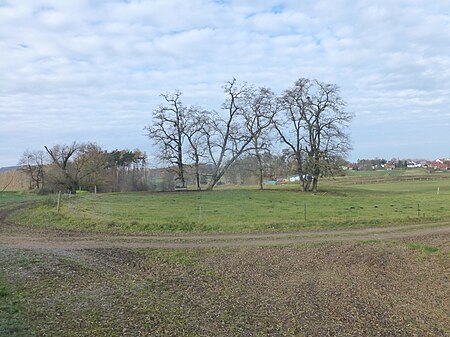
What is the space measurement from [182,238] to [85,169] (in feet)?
157

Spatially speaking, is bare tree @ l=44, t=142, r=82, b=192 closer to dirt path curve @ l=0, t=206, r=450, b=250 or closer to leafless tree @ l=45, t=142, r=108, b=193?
leafless tree @ l=45, t=142, r=108, b=193

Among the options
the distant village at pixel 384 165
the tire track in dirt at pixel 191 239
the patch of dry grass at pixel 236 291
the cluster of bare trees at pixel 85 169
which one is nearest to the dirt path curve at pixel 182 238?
the tire track in dirt at pixel 191 239

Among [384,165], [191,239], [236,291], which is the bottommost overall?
[236,291]

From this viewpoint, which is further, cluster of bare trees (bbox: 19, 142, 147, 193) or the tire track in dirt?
cluster of bare trees (bbox: 19, 142, 147, 193)

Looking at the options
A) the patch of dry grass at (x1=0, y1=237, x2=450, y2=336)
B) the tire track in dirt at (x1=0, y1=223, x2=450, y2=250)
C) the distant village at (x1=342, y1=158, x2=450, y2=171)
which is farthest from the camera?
the distant village at (x1=342, y1=158, x2=450, y2=171)

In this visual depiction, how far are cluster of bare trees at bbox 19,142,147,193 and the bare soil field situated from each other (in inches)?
1753

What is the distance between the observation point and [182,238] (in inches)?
746

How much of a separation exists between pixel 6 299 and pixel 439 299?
34.6 ft

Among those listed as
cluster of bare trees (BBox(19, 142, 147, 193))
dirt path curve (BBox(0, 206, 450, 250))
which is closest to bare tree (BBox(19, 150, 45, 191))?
cluster of bare trees (BBox(19, 142, 147, 193))

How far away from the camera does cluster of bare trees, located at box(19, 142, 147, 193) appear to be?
6184 cm

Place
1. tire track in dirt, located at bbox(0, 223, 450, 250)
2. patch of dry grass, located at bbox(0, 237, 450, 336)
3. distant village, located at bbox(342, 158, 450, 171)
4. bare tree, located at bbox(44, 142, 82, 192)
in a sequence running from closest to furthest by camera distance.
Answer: patch of dry grass, located at bbox(0, 237, 450, 336) → tire track in dirt, located at bbox(0, 223, 450, 250) → bare tree, located at bbox(44, 142, 82, 192) → distant village, located at bbox(342, 158, 450, 171)

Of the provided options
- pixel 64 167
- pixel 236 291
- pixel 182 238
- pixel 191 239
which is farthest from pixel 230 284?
pixel 64 167

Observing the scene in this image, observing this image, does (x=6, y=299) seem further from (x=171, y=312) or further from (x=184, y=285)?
(x=184, y=285)

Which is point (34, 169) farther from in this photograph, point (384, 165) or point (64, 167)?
point (384, 165)
